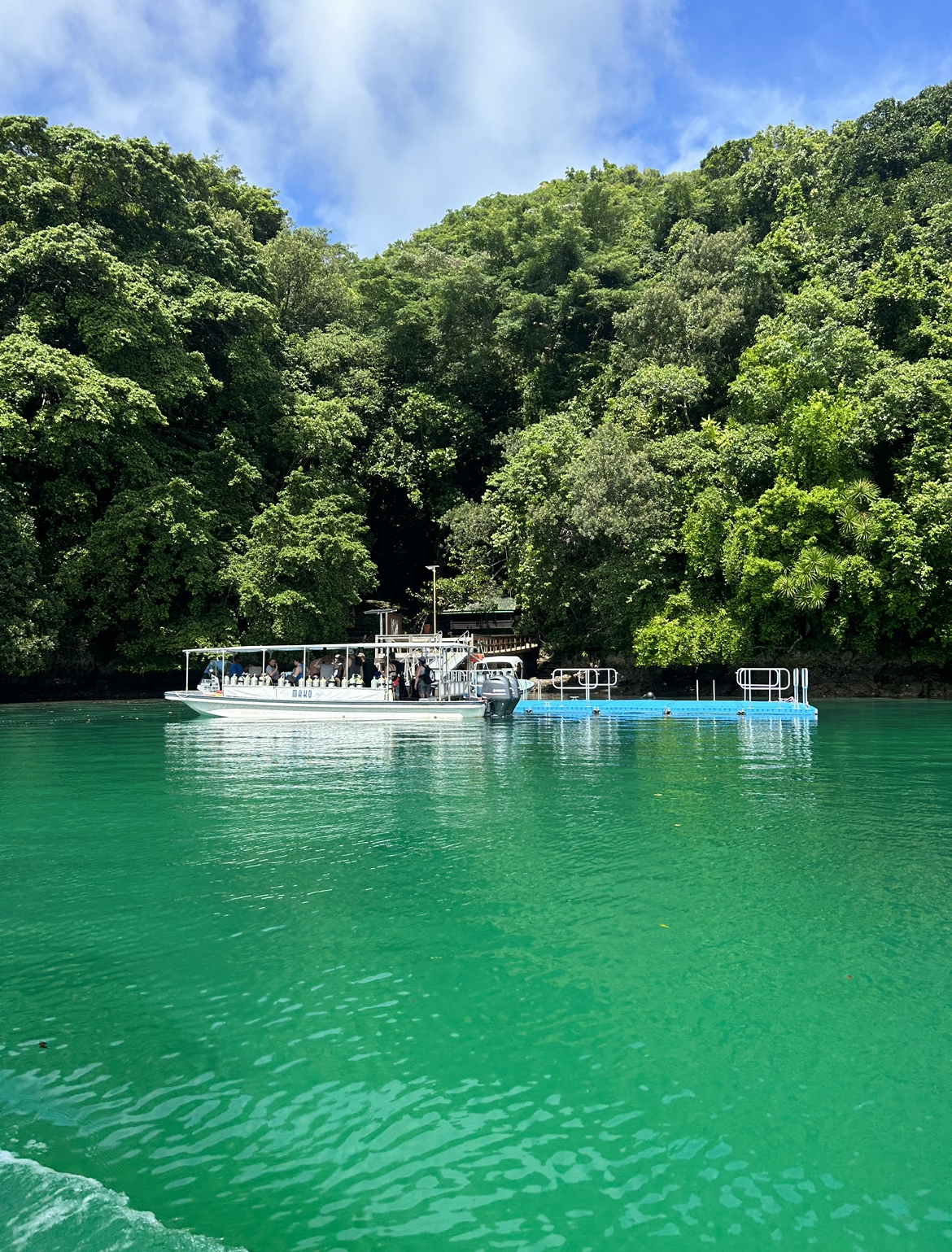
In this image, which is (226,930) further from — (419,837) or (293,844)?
(419,837)

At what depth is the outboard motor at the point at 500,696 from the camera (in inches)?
1111

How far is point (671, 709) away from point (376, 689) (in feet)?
31.7

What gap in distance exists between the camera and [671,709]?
2911 cm

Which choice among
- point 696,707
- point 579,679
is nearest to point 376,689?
point 696,707

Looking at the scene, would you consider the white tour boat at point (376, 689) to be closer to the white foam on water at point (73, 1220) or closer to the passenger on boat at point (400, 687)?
the passenger on boat at point (400, 687)

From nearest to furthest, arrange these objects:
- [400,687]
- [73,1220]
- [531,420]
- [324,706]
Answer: [73,1220], [324,706], [400,687], [531,420]

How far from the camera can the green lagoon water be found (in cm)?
374

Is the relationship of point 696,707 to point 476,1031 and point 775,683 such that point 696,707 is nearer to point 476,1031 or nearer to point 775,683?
point 775,683

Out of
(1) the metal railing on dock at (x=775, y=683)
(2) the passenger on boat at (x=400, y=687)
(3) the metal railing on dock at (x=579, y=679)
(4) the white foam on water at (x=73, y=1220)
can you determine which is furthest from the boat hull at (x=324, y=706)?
(4) the white foam on water at (x=73, y=1220)

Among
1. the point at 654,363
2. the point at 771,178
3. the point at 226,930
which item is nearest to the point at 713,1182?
the point at 226,930

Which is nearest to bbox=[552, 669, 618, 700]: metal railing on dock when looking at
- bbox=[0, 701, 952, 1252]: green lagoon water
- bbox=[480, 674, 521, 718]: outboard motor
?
bbox=[480, 674, 521, 718]: outboard motor

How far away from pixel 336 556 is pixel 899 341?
24.2 meters

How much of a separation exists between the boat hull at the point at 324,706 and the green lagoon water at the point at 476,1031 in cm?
1609

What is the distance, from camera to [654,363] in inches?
1491
